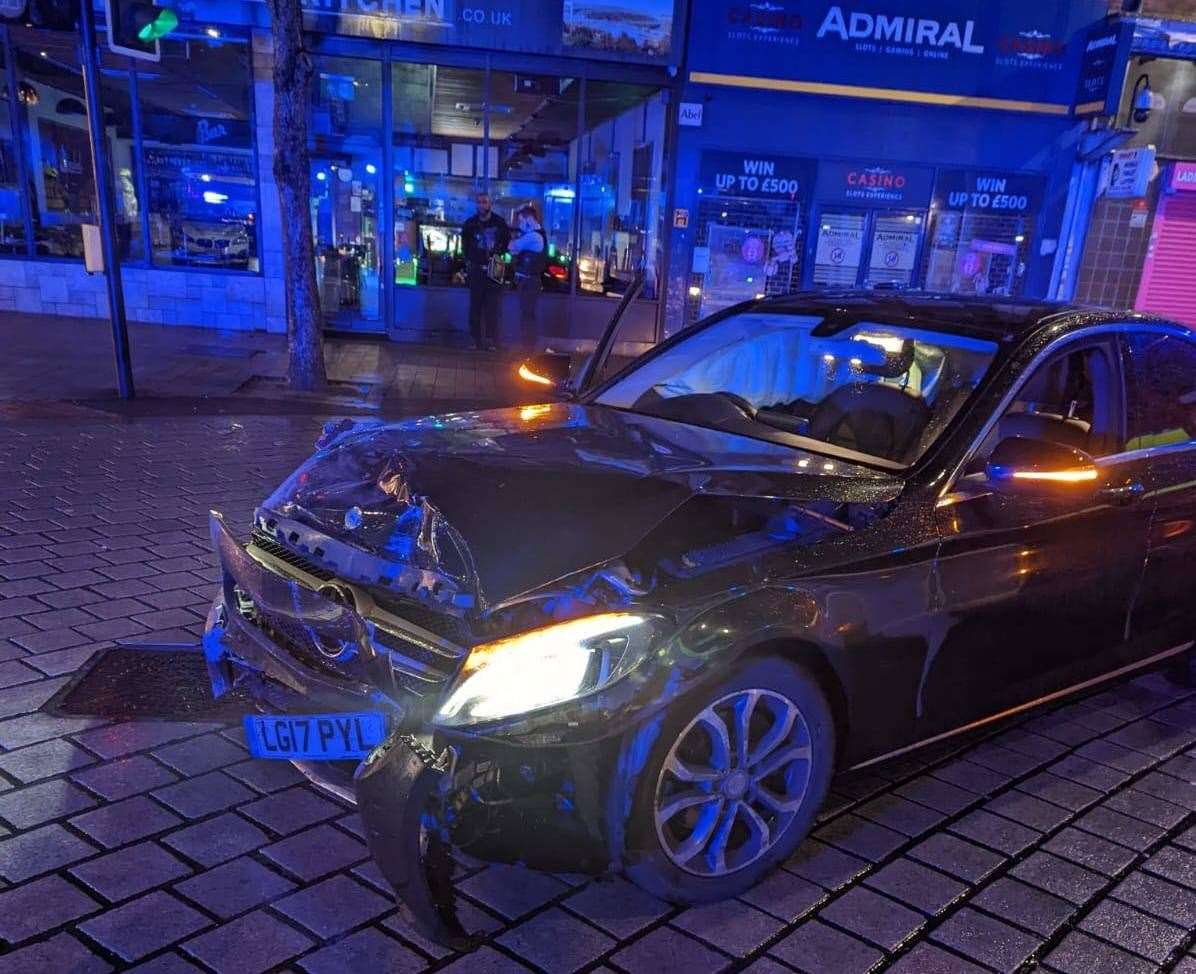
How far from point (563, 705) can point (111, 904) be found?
4.53 ft

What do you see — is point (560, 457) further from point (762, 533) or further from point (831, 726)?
point (831, 726)

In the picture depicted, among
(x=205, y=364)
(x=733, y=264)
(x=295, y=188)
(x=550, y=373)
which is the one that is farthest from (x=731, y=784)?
(x=733, y=264)

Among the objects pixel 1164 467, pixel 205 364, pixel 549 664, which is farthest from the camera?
pixel 205 364

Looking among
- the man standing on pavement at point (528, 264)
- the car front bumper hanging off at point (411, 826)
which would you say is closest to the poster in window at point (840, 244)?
the man standing on pavement at point (528, 264)

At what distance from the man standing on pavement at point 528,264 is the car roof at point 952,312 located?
971 centimetres

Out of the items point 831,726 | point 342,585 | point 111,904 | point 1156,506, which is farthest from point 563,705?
point 1156,506

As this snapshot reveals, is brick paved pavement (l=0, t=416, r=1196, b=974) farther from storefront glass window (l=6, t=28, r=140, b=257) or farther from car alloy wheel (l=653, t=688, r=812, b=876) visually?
storefront glass window (l=6, t=28, r=140, b=257)

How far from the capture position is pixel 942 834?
3018 mm

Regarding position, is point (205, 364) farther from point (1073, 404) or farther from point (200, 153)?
point (1073, 404)

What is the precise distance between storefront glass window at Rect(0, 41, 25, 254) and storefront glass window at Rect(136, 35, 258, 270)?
1902 millimetres

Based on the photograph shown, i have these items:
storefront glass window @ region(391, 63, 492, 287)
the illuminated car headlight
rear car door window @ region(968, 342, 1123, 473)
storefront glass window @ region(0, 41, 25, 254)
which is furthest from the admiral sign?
storefront glass window @ region(0, 41, 25, 254)

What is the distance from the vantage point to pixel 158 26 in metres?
7.64

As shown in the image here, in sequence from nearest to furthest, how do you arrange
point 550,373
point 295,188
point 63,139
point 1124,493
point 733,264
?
point 1124,493
point 550,373
point 295,188
point 63,139
point 733,264

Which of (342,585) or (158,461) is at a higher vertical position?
(342,585)
